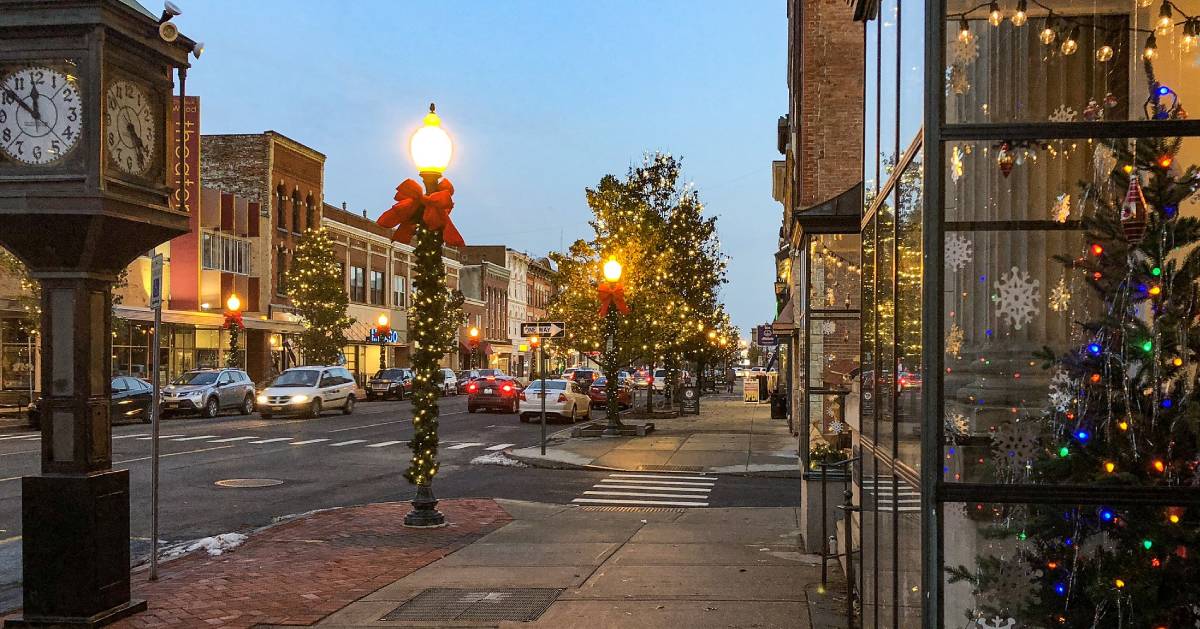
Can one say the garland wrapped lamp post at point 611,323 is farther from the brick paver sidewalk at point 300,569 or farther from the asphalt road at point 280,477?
the brick paver sidewalk at point 300,569

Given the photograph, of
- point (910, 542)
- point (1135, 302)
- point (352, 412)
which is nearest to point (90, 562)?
point (910, 542)

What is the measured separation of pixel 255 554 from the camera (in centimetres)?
1027

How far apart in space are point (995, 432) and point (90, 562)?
577 centimetres

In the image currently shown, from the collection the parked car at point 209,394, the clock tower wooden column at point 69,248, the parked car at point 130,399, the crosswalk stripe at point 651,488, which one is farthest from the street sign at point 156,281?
the parked car at point 209,394

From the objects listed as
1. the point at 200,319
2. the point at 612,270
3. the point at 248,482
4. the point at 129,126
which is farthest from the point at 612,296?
the point at 200,319

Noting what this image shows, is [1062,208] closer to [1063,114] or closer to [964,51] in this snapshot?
[1063,114]

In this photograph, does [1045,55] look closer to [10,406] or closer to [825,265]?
[825,265]

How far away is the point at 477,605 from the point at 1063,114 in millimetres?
5555

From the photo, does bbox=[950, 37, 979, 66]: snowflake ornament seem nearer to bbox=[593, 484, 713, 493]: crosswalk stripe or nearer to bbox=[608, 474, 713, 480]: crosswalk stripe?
bbox=[593, 484, 713, 493]: crosswalk stripe

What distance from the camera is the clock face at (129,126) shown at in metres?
7.36

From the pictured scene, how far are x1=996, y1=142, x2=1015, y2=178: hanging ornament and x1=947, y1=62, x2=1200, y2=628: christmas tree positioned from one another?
335 millimetres

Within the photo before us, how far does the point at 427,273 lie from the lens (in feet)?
41.5

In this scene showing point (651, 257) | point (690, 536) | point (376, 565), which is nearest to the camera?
point (376, 565)

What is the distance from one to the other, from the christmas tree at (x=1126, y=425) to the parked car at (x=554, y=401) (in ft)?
94.2
